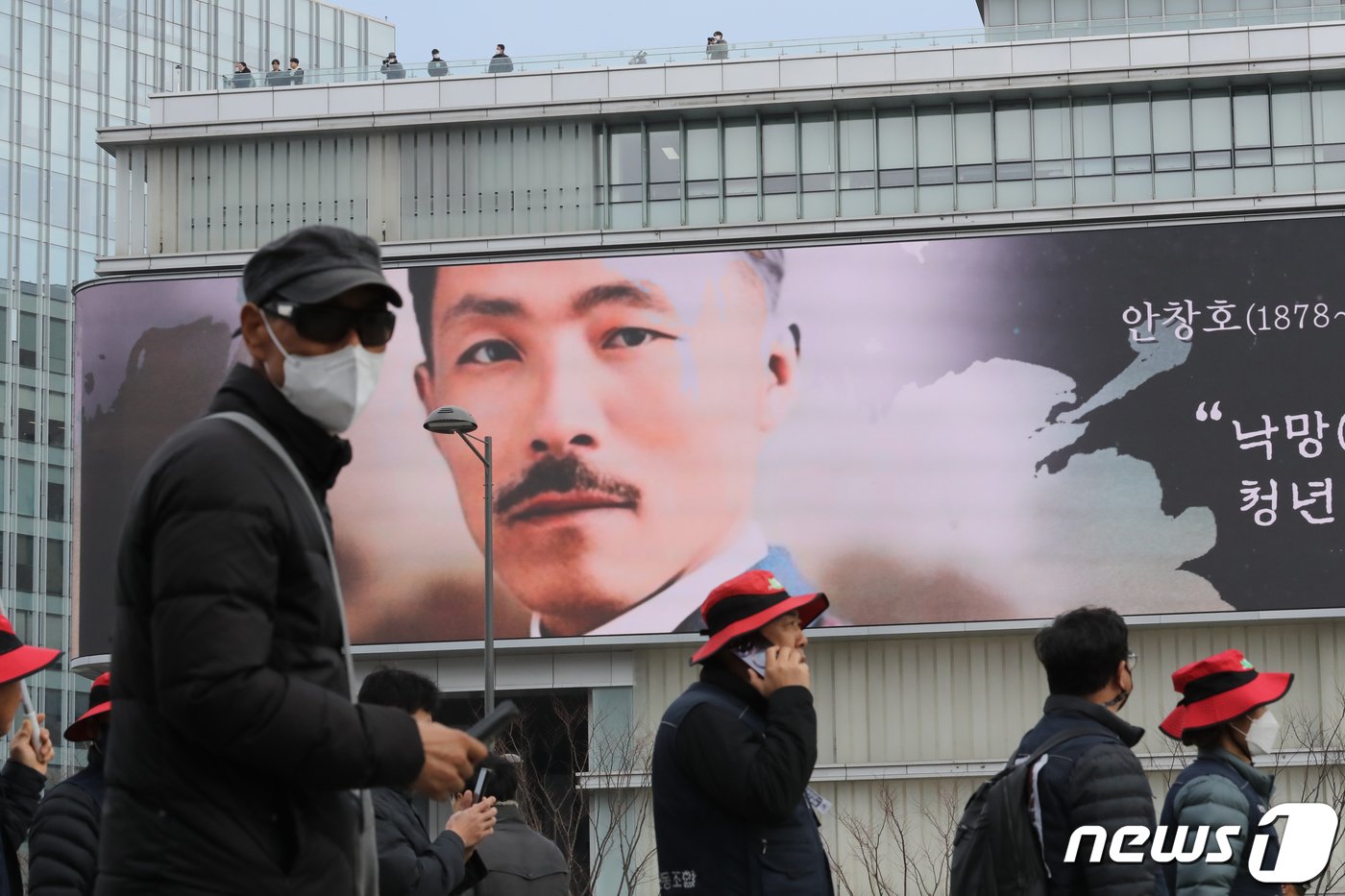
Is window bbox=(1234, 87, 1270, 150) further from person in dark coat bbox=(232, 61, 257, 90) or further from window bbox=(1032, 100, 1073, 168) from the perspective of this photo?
person in dark coat bbox=(232, 61, 257, 90)

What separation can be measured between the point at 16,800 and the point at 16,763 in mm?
114

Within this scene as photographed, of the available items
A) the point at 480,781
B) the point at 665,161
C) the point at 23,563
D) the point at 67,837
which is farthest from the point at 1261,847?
the point at 23,563

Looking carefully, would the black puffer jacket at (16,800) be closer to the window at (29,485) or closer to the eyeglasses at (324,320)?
the eyeglasses at (324,320)

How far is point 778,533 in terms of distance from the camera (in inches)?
1497

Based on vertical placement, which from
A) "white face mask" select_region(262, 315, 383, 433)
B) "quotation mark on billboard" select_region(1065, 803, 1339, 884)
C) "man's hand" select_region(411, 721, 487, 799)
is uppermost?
"white face mask" select_region(262, 315, 383, 433)

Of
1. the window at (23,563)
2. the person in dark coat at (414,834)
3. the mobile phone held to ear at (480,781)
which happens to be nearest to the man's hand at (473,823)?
the person in dark coat at (414,834)

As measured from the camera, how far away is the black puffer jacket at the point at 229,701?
367 cm

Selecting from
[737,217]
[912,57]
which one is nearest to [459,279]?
[737,217]

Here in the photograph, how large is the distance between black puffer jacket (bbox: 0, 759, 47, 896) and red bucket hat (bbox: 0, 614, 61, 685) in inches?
19.5

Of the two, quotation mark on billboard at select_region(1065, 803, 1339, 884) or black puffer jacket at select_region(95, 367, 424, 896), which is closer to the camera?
black puffer jacket at select_region(95, 367, 424, 896)

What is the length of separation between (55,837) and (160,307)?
3469cm

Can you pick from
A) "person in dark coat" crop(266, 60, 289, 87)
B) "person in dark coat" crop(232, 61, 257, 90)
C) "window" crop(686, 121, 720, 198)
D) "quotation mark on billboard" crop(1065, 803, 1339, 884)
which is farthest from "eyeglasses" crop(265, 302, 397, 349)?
"person in dark coat" crop(232, 61, 257, 90)

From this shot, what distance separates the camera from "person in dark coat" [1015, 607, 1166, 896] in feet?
20.5

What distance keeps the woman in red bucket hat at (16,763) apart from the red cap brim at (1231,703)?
3.78 meters
